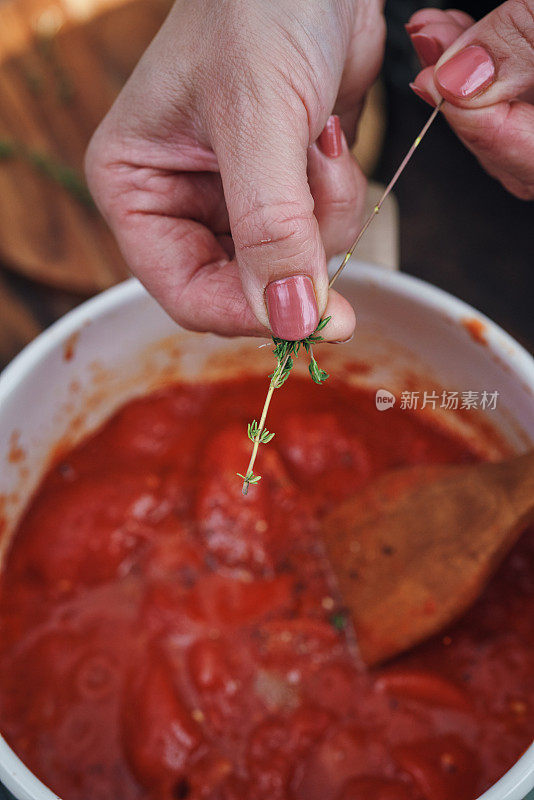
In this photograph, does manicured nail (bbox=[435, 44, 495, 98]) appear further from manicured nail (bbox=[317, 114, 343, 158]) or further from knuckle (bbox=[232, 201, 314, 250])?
knuckle (bbox=[232, 201, 314, 250])

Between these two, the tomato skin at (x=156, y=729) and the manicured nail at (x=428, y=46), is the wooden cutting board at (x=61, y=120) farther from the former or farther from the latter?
the tomato skin at (x=156, y=729)

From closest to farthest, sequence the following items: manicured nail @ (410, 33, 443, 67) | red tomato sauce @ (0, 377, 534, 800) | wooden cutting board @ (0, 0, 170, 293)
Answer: manicured nail @ (410, 33, 443, 67) → red tomato sauce @ (0, 377, 534, 800) → wooden cutting board @ (0, 0, 170, 293)

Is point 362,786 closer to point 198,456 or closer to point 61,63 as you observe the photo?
point 198,456

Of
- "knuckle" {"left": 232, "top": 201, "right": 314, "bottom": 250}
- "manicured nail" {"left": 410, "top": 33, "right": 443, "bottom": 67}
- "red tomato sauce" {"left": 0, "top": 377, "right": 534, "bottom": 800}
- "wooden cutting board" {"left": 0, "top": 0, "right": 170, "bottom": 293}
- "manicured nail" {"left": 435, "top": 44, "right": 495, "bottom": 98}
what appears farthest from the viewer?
"wooden cutting board" {"left": 0, "top": 0, "right": 170, "bottom": 293}

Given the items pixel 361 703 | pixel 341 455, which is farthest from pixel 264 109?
pixel 361 703

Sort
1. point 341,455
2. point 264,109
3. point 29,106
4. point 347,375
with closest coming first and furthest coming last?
point 264,109 → point 341,455 → point 347,375 → point 29,106

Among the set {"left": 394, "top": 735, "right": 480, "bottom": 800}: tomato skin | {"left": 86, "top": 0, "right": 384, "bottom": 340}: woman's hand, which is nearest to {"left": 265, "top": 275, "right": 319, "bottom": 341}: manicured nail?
{"left": 86, "top": 0, "right": 384, "bottom": 340}: woman's hand
